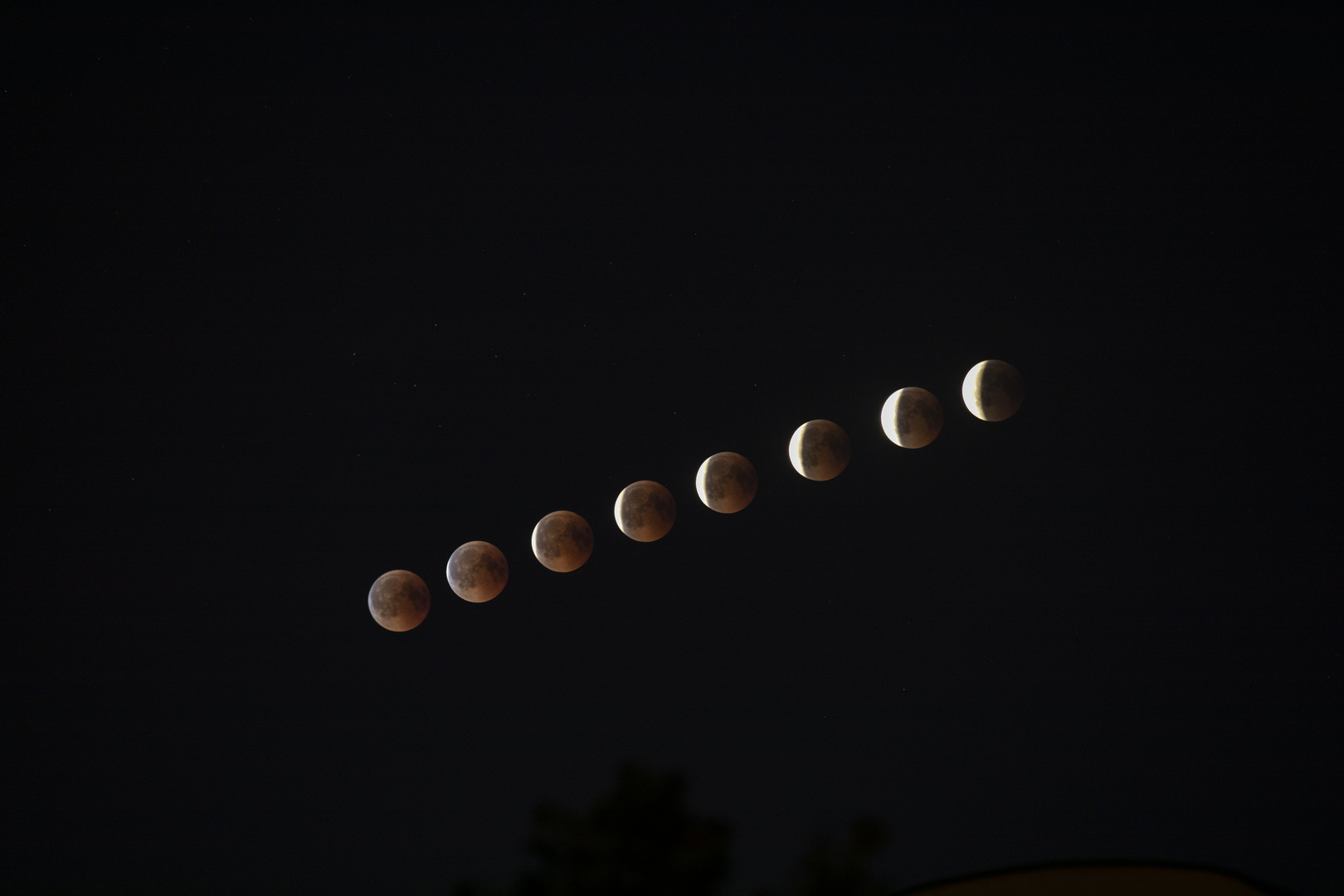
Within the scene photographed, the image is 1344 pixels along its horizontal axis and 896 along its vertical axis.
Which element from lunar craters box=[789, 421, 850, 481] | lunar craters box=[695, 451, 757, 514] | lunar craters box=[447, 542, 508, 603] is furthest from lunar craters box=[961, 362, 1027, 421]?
lunar craters box=[447, 542, 508, 603]

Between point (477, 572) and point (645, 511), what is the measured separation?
1889mm

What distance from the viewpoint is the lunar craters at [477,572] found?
10672mm

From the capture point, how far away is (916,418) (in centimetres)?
964

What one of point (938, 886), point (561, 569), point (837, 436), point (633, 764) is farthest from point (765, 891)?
point (938, 886)

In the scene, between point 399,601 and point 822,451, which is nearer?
point 822,451

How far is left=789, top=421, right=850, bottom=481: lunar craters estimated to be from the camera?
992 centimetres

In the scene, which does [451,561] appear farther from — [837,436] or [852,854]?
[852,854]

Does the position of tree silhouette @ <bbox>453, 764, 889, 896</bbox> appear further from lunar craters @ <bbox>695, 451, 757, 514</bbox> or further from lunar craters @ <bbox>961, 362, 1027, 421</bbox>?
lunar craters @ <bbox>961, 362, 1027, 421</bbox>

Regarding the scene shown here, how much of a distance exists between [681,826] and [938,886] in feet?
25.1

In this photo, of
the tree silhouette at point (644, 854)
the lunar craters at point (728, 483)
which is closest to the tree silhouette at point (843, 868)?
the tree silhouette at point (644, 854)

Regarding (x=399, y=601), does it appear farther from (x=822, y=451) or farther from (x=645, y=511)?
(x=822, y=451)

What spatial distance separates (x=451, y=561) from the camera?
10.8m

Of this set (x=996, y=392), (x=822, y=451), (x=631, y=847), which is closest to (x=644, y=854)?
(x=631, y=847)

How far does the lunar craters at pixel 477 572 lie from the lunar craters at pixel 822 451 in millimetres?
3163
